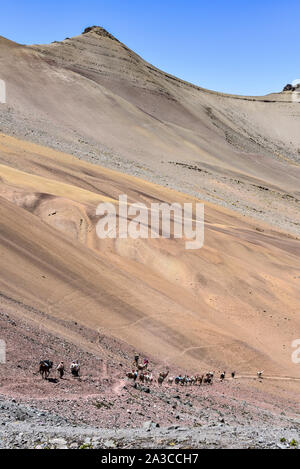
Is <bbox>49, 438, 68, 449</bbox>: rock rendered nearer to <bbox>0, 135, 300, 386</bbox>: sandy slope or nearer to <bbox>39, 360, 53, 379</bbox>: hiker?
<bbox>39, 360, 53, 379</bbox>: hiker

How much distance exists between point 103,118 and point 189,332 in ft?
192

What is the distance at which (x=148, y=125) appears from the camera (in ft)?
263

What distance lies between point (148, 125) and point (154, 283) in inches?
2229

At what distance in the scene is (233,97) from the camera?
120062mm

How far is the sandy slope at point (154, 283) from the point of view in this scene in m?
21.4

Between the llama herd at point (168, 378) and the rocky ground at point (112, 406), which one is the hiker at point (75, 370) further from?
the llama herd at point (168, 378)

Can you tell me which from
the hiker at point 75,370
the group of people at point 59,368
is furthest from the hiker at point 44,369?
the hiker at point 75,370

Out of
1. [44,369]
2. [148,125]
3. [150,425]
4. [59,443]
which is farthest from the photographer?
[148,125]

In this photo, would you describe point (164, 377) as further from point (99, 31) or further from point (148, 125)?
point (99, 31)

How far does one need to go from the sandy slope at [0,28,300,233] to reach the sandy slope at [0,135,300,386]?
79.1 feet

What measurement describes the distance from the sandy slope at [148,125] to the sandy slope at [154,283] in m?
24.1

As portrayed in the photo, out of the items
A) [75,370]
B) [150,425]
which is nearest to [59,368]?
[75,370]

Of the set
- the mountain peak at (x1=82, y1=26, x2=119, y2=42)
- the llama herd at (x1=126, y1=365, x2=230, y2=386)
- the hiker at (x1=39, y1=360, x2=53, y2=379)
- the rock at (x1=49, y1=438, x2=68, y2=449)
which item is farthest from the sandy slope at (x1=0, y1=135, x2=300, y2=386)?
the mountain peak at (x1=82, y1=26, x2=119, y2=42)
